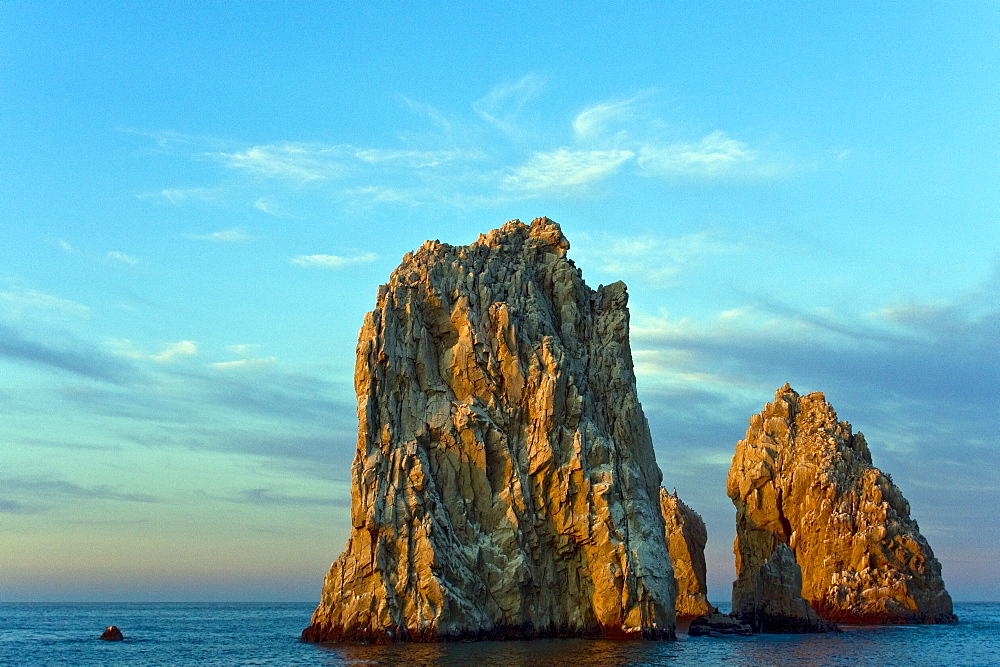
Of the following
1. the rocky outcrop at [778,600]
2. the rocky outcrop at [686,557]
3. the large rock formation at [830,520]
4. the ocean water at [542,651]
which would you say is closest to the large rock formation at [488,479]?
the ocean water at [542,651]

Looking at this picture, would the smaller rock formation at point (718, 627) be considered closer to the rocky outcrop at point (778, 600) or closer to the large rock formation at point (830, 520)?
the rocky outcrop at point (778, 600)

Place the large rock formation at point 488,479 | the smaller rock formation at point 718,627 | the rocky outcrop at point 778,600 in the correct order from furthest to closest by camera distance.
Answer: the rocky outcrop at point 778,600, the smaller rock formation at point 718,627, the large rock formation at point 488,479

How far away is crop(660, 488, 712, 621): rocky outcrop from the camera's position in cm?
9794

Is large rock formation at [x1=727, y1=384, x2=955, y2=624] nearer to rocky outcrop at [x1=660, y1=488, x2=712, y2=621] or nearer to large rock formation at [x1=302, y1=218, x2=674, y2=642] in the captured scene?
rocky outcrop at [x1=660, y1=488, x2=712, y2=621]

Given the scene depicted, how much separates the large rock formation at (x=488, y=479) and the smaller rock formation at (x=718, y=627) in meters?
12.4

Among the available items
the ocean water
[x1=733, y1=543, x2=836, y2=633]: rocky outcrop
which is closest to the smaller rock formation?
[x1=733, y1=543, x2=836, y2=633]: rocky outcrop

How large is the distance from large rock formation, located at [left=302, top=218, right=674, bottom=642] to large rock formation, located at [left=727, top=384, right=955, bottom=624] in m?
33.8

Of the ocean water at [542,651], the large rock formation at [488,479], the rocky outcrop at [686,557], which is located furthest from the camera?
the rocky outcrop at [686,557]

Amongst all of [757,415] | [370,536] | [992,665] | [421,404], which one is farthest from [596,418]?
[757,415]

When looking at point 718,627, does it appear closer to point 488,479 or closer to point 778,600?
point 778,600

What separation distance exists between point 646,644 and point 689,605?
3745 cm

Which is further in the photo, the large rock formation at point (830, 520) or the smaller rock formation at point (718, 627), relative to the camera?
the large rock formation at point (830, 520)

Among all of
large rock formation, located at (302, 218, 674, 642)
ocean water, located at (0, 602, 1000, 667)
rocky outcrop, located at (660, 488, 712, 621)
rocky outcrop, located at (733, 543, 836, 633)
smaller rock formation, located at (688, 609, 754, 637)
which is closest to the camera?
ocean water, located at (0, 602, 1000, 667)

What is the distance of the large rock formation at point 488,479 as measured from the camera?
62.7 metres
